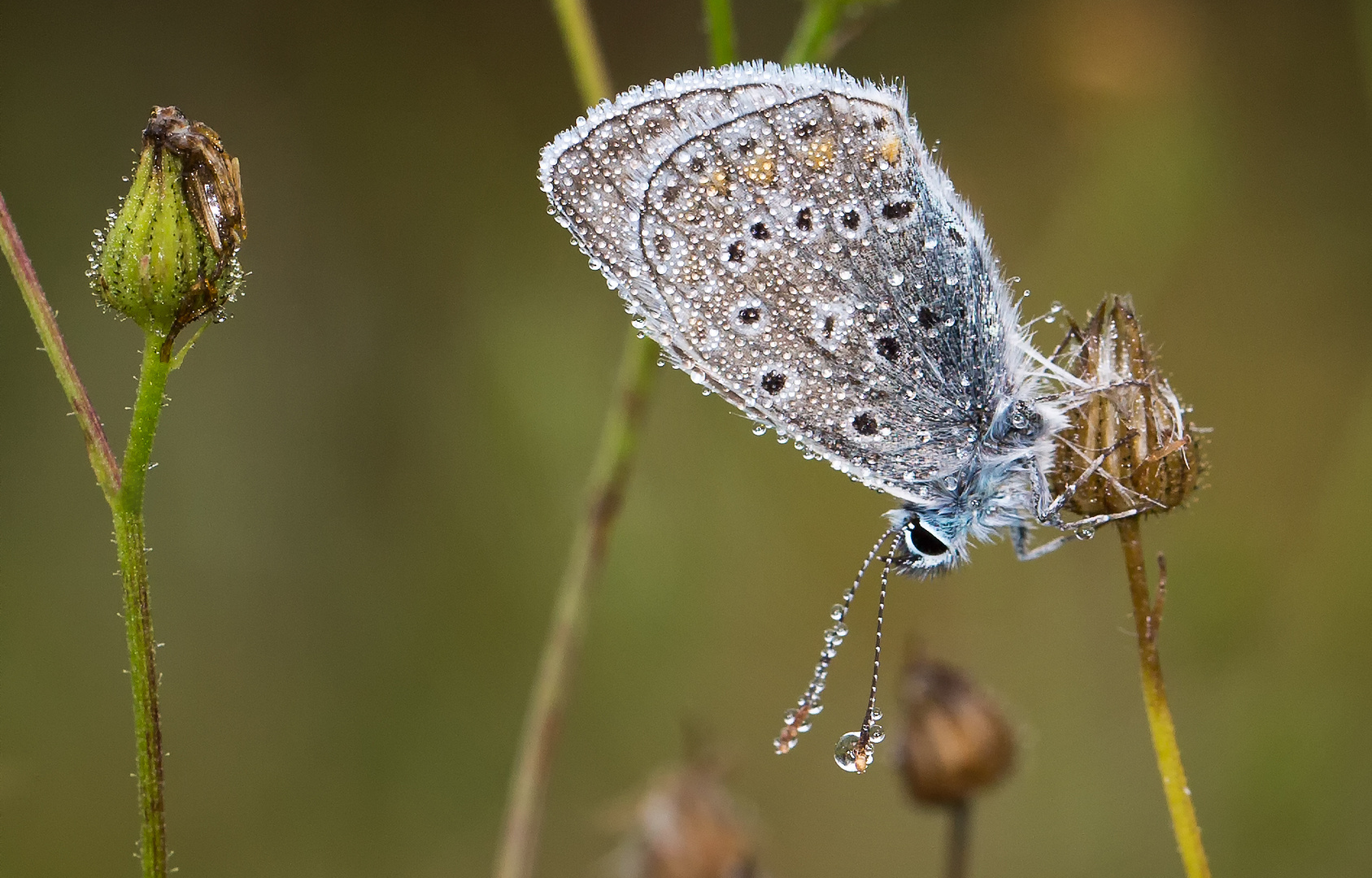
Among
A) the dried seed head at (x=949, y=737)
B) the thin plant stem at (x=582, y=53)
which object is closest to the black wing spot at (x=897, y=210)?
the thin plant stem at (x=582, y=53)

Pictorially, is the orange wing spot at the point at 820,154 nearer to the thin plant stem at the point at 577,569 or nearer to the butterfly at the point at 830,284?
the butterfly at the point at 830,284

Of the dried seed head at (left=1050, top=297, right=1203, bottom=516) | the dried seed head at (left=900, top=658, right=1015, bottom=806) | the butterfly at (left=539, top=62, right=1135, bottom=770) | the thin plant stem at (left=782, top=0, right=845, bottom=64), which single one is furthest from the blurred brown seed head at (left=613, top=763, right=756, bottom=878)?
the thin plant stem at (left=782, top=0, right=845, bottom=64)

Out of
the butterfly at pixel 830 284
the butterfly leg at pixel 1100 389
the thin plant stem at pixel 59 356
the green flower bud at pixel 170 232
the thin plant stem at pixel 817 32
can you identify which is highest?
the thin plant stem at pixel 817 32

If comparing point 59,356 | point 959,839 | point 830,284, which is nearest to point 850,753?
point 959,839

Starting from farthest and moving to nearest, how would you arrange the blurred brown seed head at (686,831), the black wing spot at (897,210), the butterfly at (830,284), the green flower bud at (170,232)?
the blurred brown seed head at (686,831) → the black wing spot at (897,210) → the butterfly at (830,284) → the green flower bud at (170,232)

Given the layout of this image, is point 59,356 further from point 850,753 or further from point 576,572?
point 850,753

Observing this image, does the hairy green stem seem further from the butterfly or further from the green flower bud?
the butterfly
